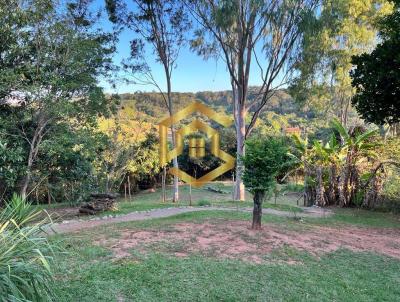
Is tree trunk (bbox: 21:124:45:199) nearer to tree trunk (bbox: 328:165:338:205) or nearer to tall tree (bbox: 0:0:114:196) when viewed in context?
tall tree (bbox: 0:0:114:196)

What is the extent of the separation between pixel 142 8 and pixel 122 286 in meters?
12.3

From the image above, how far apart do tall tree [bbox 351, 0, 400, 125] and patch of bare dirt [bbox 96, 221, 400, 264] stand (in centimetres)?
265

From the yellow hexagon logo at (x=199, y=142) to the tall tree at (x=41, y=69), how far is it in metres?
5.86

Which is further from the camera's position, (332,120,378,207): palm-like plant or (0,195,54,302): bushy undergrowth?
(332,120,378,207): palm-like plant

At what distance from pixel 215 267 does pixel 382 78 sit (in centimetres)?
494

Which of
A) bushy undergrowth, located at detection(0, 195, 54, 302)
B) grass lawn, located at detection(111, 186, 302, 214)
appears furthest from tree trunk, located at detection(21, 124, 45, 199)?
bushy undergrowth, located at detection(0, 195, 54, 302)

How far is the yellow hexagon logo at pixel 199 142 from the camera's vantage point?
17.8 metres

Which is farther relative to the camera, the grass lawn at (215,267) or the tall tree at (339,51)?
the tall tree at (339,51)

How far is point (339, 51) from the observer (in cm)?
1673

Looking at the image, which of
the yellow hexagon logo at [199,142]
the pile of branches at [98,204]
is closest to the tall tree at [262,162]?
the pile of branches at [98,204]

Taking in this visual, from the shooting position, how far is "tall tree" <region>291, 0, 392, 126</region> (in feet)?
47.1

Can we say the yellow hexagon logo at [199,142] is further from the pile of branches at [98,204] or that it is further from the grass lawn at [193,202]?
the pile of branches at [98,204]

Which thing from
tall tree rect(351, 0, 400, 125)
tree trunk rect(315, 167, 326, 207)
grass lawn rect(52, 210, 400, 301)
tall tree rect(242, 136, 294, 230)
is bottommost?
grass lawn rect(52, 210, 400, 301)

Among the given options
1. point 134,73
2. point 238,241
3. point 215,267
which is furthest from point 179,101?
point 215,267
